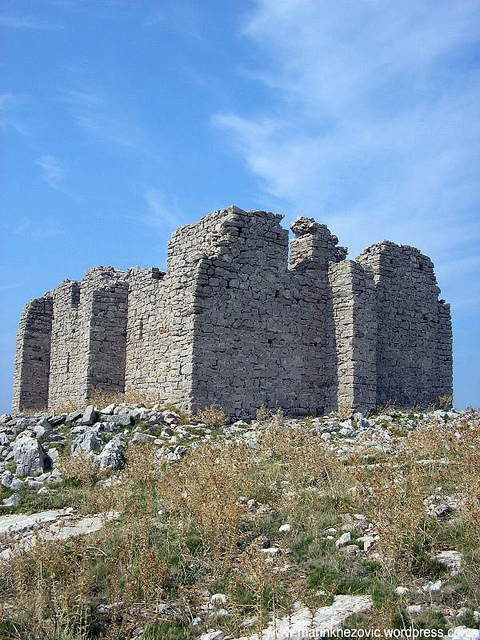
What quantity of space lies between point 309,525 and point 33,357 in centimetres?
1738

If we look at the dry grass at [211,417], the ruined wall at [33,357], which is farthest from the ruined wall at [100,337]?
the dry grass at [211,417]

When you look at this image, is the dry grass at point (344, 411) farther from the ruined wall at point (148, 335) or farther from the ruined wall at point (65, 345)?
the ruined wall at point (65, 345)

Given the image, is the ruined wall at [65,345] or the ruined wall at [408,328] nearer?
the ruined wall at [408,328]

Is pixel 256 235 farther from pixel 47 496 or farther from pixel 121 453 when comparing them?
pixel 47 496

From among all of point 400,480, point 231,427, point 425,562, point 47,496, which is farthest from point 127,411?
point 425,562

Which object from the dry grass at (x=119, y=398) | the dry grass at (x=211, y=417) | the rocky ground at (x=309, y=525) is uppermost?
the dry grass at (x=119, y=398)

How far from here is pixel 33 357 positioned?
2184cm

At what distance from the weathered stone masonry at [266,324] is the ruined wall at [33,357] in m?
3.39

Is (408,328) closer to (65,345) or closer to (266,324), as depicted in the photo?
(266,324)

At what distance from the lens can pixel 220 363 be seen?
13.4m

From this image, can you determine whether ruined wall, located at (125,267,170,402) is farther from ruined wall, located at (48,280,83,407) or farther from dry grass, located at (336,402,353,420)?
dry grass, located at (336,402,353,420)

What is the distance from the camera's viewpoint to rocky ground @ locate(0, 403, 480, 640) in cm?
480

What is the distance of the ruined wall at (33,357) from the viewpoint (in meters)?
21.6

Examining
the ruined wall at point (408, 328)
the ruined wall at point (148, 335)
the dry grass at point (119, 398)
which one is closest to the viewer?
the dry grass at point (119, 398)
